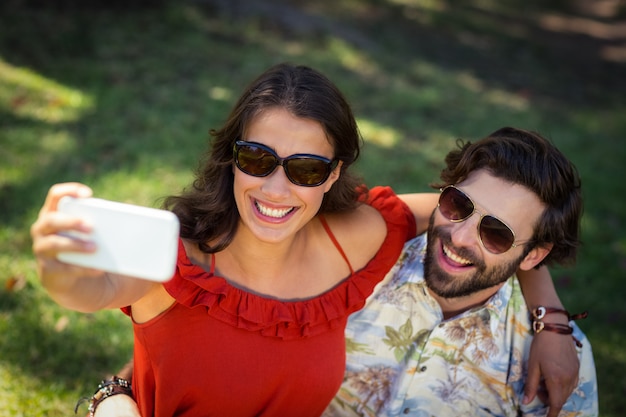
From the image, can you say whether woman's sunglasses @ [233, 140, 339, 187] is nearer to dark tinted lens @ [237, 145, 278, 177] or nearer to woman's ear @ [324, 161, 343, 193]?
dark tinted lens @ [237, 145, 278, 177]

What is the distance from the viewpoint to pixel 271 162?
2.45 m

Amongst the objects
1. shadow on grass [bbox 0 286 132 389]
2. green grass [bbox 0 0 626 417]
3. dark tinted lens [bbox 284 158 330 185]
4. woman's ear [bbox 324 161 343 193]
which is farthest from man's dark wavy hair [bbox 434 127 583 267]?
shadow on grass [bbox 0 286 132 389]

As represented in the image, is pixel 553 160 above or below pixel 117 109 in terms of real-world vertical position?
above

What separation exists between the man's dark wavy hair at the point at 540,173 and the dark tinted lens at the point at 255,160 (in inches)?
39.4

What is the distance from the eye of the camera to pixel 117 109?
6.27 m

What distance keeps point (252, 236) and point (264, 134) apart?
441 millimetres

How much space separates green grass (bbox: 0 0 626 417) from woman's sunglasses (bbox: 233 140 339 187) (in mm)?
1791

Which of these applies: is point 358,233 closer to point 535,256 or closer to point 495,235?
point 495,235

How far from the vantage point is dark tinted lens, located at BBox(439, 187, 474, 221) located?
2805 mm

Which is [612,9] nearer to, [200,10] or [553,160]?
[200,10]

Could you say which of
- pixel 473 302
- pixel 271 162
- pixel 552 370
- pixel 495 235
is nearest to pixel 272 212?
pixel 271 162

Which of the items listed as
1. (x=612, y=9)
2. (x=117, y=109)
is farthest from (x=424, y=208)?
(x=612, y=9)

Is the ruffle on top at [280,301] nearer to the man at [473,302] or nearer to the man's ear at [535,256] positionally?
the man at [473,302]

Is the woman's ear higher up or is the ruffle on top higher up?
the woman's ear
